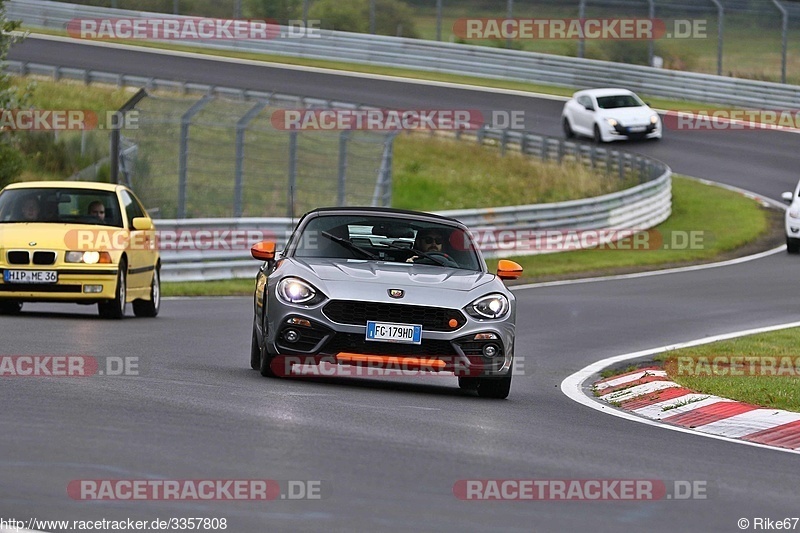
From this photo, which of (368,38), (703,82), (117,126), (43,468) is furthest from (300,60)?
(43,468)

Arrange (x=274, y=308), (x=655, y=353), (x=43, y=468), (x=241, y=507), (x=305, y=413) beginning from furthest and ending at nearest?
(x=655, y=353) < (x=274, y=308) < (x=305, y=413) < (x=43, y=468) < (x=241, y=507)

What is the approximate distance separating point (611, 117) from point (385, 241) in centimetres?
2965

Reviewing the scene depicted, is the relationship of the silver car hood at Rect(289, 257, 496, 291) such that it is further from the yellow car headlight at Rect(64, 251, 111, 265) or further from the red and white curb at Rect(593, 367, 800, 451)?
the yellow car headlight at Rect(64, 251, 111, 265)

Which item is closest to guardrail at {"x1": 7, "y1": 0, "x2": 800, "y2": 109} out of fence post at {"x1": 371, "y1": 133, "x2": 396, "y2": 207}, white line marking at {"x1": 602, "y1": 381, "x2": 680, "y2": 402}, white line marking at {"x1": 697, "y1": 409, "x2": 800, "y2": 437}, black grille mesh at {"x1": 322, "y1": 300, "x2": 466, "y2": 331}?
fence post at {"x1": 371, "y1": 133, "x2": 396, "y2": 207}

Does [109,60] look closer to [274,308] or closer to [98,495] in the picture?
[274,308]

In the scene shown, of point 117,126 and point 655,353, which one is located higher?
point 117,126

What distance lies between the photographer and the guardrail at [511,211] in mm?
23250

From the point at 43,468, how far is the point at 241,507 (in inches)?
41.6

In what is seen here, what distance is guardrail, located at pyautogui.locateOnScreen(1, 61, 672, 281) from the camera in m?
23.2

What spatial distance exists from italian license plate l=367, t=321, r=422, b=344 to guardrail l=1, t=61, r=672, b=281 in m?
12.7

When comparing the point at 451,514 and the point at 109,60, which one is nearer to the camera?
the point at 451,514

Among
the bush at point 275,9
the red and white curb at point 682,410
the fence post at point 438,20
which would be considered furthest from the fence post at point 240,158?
the bush at point 275,9

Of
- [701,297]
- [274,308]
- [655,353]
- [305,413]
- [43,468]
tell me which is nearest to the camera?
[43,468]

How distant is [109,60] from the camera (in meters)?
48.1
